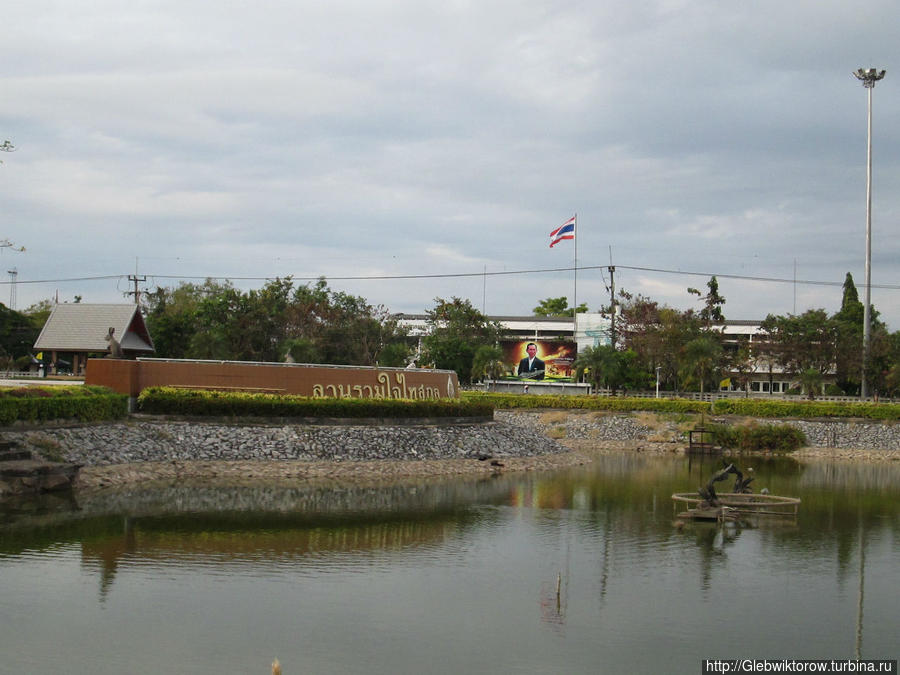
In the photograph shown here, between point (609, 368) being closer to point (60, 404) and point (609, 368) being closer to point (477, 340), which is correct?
point (477, 340)

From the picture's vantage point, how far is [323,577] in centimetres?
1898

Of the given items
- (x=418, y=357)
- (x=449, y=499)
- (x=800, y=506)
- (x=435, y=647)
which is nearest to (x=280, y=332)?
(x=418, y=357)

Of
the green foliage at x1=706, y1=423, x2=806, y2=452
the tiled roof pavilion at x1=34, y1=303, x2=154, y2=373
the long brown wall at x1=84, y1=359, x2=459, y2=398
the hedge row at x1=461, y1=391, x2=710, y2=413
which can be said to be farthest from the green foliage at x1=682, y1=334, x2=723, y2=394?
the tiled roof pavilion at x1=34, y1=303, x2=154, y2=373

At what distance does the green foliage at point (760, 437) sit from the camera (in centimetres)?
5472

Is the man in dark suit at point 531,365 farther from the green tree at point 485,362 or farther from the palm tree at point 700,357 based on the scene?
the palm tree at point 700,357

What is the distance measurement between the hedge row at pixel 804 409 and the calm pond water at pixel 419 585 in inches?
1142

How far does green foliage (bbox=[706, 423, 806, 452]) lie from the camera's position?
180ft

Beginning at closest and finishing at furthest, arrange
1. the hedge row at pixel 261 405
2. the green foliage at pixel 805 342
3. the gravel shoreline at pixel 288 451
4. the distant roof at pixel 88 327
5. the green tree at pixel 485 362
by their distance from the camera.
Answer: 1. the gravel shoreline at pixel 288 451
2. the hedge row at pixel 261 405
3. the distant roof at pixel 88 327
4. the green tree at pixel 485 362
5. the green foliage at pixel 805 342

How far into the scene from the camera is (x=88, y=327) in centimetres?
5931

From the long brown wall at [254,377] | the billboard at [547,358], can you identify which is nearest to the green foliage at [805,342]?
the billboard at [547,358]

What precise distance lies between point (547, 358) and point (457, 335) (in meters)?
20.6

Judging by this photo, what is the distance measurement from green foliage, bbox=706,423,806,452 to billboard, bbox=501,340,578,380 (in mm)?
44389

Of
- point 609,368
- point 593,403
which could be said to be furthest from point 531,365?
point 593,403

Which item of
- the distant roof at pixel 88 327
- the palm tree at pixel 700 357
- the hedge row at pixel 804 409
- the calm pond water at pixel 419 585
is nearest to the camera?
the calm pond water at pixel 419 585
